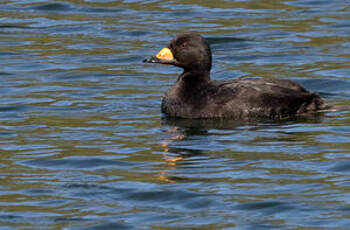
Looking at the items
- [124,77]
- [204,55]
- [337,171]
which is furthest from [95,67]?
[337,171]

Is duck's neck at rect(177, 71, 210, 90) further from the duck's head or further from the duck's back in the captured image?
the duck's back

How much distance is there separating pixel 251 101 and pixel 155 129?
112cm

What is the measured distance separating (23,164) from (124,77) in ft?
16.4

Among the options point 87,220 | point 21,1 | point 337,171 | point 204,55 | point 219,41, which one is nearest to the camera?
point 87,220

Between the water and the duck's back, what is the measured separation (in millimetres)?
157

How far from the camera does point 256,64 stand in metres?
15.1

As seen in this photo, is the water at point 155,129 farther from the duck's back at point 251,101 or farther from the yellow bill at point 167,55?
the yellow bill at point 167,55

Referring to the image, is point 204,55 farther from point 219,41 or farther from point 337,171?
point 219,41

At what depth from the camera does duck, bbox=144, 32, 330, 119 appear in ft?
37.9

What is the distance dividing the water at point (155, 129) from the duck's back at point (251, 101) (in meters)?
0.16

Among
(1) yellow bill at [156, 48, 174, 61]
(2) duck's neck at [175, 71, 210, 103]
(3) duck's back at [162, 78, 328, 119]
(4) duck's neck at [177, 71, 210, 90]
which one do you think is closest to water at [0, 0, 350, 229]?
(3) duck's back at [162, 78, 328, 119]

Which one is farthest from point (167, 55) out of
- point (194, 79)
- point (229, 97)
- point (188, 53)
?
point (229, 97)

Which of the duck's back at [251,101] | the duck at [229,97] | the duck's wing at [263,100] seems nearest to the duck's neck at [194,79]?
the duck at [229,97]

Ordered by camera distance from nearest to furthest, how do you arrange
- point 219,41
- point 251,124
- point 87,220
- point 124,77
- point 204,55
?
point 87,220, point 251,124, point 204,55, point 124,77, point 219,41
